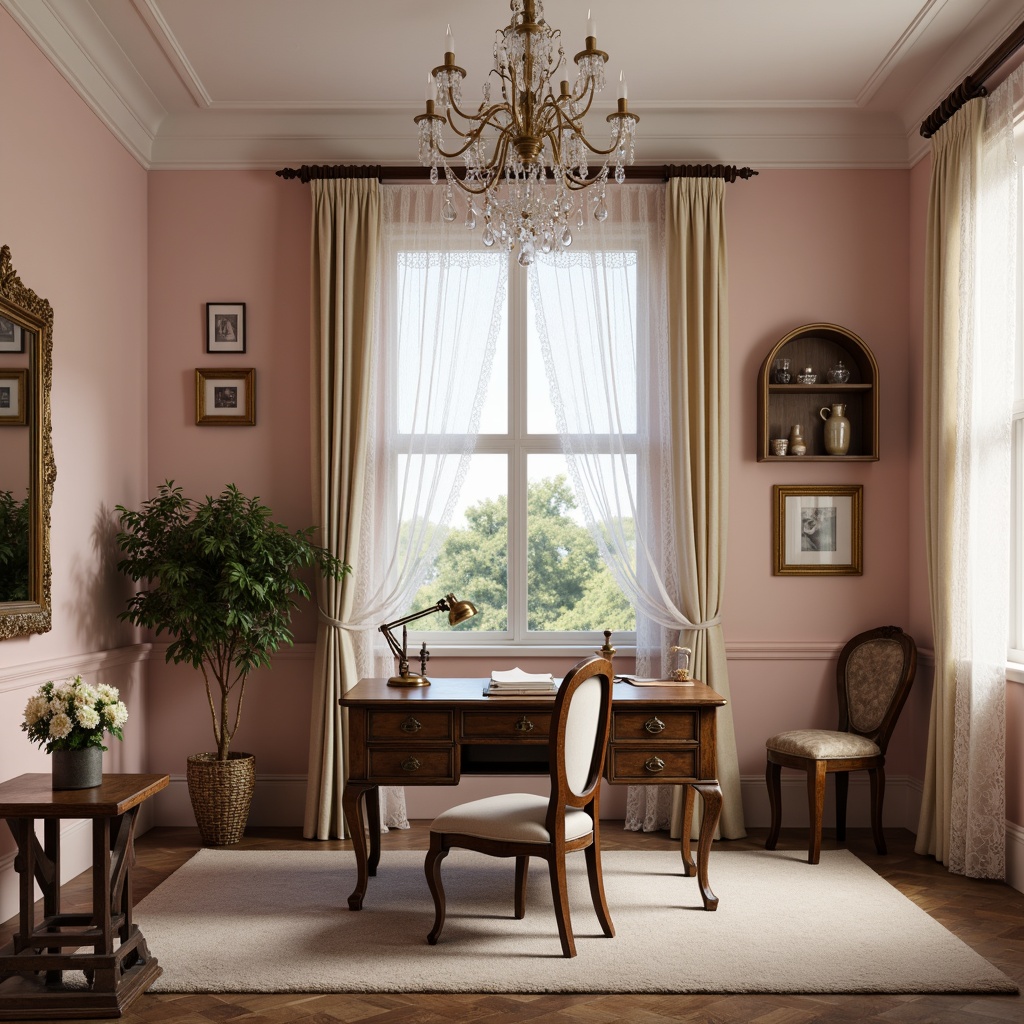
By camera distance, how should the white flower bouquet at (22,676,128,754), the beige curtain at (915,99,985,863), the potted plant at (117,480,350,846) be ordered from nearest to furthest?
1. the white flower bouquet at (22,676,128,754)
2. the beige curtain at (915,99,985,863)
3. the potted plant at (117,480,350,846)

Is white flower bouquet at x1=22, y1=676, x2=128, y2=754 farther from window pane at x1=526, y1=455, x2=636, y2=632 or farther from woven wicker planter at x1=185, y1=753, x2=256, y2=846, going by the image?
window pane at x1=526, y1=455, x2=636, y2=632

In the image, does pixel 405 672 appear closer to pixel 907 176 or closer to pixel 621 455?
pixel 621 455

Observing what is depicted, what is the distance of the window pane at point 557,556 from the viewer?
5.07m

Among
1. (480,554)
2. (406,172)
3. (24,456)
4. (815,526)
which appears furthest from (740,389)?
(24,456)

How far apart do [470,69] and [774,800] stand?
11.8 ft

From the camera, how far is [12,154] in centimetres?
360

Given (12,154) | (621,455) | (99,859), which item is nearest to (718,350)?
(621,455)

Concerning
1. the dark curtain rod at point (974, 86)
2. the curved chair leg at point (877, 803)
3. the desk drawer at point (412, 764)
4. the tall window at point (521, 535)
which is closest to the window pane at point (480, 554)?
the tall window at point (521, 535)

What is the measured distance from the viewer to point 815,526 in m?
4.97

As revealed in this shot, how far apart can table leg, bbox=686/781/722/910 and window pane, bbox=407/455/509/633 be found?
168 centimetres

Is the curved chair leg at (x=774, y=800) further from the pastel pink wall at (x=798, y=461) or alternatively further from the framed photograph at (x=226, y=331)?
the framed photograph at (x=226, y=331)

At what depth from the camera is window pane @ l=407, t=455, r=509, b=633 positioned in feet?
16.7

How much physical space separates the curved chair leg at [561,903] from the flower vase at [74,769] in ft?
4.73

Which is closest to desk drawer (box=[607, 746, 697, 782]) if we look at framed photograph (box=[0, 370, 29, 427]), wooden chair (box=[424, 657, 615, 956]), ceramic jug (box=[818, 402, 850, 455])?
wooden chair (box=[424, 657, 615, 956])
